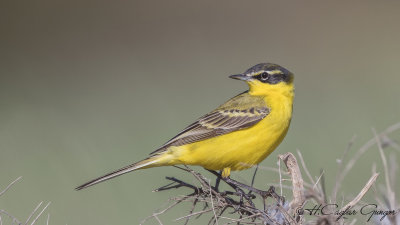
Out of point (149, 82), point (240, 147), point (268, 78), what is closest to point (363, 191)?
point (240, 147)

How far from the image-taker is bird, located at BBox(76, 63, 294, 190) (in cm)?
438

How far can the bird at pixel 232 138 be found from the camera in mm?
4379

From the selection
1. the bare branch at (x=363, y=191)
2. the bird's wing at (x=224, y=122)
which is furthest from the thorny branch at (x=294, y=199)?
the bird's wing at (x=224, y=122)

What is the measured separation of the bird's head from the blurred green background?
0.61 metres

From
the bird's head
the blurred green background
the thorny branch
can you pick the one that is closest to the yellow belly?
the bird's head

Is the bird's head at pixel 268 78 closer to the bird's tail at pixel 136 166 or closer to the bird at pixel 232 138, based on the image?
the bird at pixel 232 138

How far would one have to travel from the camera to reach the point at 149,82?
11859 millimetres

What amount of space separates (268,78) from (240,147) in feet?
2.36

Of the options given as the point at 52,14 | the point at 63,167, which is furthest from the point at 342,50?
the point at 63,167

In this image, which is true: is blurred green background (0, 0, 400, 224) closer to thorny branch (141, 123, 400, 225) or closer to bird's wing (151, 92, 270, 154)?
bird's wing (151, 92, 270, 154)

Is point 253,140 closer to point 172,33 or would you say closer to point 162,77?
point 162,77

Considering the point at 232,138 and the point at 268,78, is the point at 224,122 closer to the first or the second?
the point at 232,138

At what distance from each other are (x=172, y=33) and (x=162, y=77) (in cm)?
392

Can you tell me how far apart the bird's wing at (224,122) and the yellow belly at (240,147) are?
0.03m
